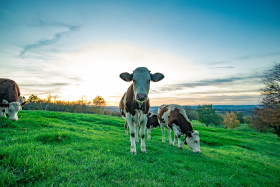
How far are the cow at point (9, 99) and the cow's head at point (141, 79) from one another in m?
7.84

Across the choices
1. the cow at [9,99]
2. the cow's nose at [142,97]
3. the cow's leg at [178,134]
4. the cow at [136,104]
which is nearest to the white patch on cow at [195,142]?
the cow's leg at [178,134]

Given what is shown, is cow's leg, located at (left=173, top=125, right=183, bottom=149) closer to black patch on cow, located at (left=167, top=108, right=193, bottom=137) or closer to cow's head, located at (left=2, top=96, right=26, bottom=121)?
black patch on cow, located at (left=167, top=108, right=193, bottom=137)

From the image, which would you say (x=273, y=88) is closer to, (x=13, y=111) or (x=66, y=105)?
(x=13, y=111)

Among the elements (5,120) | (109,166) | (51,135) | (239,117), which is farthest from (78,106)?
(239,117)

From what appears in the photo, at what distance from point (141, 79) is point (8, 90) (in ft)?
33.4

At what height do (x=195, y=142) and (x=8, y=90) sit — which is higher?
(x=8, y=90)

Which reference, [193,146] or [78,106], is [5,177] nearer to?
[193,146]

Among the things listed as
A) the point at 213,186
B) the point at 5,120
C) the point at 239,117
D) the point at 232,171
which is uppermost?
the point at 5,120

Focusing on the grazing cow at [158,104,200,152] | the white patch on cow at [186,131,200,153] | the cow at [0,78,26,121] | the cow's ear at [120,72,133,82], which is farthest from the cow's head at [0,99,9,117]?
the white patch on cow at [186,131,200,153]

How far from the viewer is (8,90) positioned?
9.45 m

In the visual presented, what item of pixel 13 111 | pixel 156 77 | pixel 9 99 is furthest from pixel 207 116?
pixel 9 99

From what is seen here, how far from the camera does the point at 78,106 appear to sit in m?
47.9

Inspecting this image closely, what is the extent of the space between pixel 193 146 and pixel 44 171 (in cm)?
743

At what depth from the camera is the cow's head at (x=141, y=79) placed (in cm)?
472
